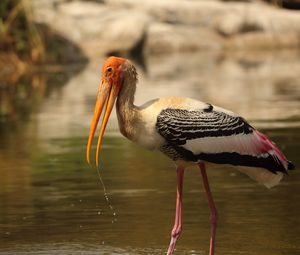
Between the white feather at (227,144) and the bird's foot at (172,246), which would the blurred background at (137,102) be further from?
the white feather at (227,144)

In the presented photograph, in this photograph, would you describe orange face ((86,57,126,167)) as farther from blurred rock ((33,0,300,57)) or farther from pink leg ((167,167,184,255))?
blurred rock ((33,0,300,57))

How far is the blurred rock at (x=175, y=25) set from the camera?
32.9 m

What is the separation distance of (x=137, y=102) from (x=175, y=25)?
1678cm

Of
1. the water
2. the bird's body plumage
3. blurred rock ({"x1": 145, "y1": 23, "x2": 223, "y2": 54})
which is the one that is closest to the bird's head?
the bird's body plumage

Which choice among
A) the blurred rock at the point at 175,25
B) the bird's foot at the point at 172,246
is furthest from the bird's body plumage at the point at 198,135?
the blurred rock at the point at 175,25

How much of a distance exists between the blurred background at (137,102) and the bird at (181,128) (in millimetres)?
663

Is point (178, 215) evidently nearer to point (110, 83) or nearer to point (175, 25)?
point (110, 83)

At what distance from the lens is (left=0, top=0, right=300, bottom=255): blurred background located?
861 cm

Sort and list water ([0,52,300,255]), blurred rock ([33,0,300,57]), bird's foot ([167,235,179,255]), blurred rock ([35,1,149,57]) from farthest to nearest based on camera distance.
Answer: blurred rock ([33,0,300,57]), blurred rock ([35,1,149,57]), water ([0,52,300,255]), bird's foot ([167,235,179,255])

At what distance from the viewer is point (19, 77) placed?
87.8 ft

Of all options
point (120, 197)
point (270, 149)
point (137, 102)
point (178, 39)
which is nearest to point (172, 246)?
point (270, 149)

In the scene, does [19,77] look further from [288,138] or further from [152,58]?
[288,138]

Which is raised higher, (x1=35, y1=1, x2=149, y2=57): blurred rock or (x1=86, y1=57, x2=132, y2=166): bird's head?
(x1=86, y1=57, x2=132, y2=166): bird's head

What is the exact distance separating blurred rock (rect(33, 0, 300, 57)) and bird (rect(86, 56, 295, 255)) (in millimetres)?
24677
